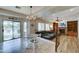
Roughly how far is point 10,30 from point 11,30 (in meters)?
0.03

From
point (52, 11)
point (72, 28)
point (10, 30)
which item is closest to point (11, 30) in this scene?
point (10, 30)

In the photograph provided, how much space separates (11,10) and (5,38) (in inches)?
28.9

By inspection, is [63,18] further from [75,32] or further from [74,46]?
[74,46]

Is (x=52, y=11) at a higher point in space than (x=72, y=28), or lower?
higher

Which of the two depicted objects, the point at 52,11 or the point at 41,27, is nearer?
the point at 52,11

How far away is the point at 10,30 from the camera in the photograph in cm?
321

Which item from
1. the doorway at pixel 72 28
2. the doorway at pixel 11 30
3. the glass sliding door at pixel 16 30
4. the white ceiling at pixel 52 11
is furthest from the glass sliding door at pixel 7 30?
the doorway at pixel 72 28

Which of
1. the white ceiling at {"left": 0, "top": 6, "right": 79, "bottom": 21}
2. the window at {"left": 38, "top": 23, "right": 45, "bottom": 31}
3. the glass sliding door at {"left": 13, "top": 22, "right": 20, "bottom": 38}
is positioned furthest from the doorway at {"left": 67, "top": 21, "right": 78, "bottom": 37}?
the glass sliding door at {"left": 13, "top": 22, "right": 20, "bottom": 38}

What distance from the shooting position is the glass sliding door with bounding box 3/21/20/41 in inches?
123

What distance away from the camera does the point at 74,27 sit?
3.20 meters

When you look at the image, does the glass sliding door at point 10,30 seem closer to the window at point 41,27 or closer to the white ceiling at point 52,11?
the white ceiling at point 52,11

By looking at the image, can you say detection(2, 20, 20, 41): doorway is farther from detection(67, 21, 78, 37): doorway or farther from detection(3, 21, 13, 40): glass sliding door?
detection(67, 21, 78, 37): doorway

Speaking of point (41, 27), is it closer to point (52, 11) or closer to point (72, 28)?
point (52, 11)
